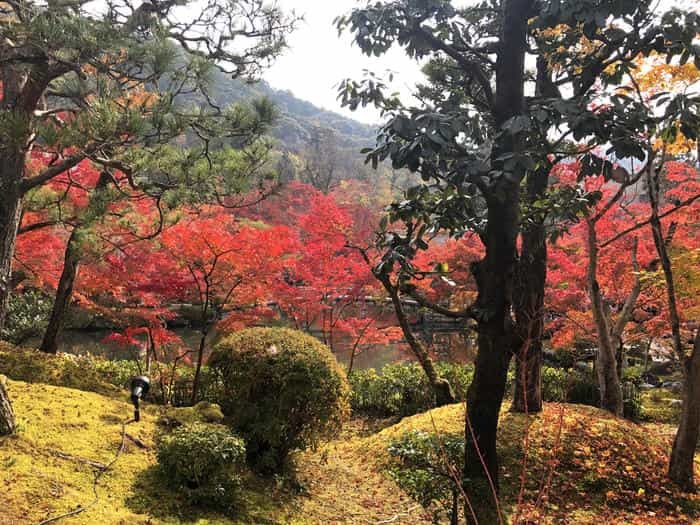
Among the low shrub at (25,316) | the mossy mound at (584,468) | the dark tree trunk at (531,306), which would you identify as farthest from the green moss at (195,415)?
the low shrub at (25,316)

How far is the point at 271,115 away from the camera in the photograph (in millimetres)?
5012

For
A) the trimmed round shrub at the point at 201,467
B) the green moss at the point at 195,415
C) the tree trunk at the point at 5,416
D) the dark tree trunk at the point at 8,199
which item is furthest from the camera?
the green moss at the point at 195,415

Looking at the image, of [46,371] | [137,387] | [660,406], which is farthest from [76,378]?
[660,406]

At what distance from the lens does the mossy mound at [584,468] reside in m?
4.39

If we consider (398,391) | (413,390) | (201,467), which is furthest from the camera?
(398,391)

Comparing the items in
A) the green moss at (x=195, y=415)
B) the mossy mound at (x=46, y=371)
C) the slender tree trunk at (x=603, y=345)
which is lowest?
the green moss at (x=195, y=415)

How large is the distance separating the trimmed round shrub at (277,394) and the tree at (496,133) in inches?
58.8

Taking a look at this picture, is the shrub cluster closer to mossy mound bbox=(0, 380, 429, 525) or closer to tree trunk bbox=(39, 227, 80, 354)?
mossy mound bbox=(0, 380, 429, 525)

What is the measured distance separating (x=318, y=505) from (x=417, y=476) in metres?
1.40

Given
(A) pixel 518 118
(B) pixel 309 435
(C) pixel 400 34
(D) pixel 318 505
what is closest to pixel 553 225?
(A) pixel 518 118

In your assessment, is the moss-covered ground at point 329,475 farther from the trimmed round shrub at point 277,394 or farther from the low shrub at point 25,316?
the low shrub at point 25,316

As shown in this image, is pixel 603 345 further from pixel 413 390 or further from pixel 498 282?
pixel 498 282

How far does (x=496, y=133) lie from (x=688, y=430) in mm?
3809

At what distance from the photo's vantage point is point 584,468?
5066 mm
